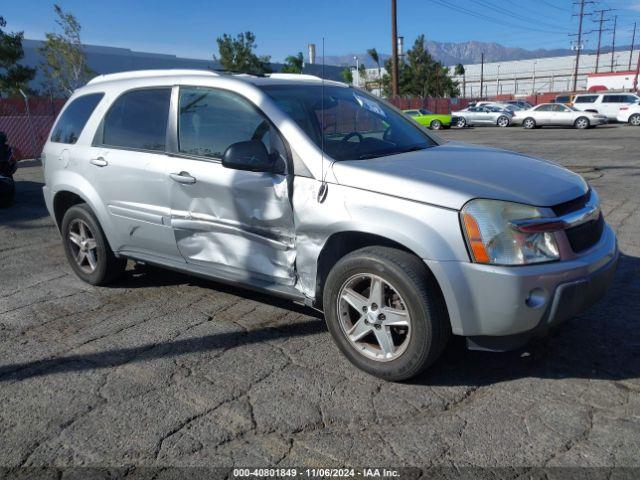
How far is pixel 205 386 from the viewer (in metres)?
3.34

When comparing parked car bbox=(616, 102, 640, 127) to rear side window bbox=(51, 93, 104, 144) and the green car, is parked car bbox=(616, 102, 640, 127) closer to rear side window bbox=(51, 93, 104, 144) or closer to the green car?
the green car

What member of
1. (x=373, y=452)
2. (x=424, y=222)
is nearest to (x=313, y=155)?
(x=424, y=222)

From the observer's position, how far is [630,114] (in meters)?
29.5

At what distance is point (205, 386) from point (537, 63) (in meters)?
97.8

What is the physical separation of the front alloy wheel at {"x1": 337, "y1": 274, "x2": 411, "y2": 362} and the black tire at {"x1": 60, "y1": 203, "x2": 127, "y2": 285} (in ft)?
7.91

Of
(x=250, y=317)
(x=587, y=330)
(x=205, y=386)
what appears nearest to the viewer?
(x=205, y=386)

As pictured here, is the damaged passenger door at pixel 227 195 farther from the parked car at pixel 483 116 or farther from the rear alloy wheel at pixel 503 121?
the parked car at pixel 483 116

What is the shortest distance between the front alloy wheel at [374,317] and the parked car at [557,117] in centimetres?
2847

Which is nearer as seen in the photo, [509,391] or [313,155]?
[509,391]

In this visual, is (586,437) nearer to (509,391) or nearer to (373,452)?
(509,391)

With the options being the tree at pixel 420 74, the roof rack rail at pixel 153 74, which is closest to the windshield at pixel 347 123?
the roof rack rail at pixel 153 74

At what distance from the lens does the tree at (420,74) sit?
53.0 m

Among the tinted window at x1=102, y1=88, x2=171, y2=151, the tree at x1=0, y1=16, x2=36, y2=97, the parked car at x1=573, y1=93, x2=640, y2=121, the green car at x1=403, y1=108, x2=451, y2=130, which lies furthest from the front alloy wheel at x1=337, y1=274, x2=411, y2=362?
the green car at x1=403, y1=108, x2=451, y2=130

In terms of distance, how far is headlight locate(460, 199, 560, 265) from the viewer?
2922mm
